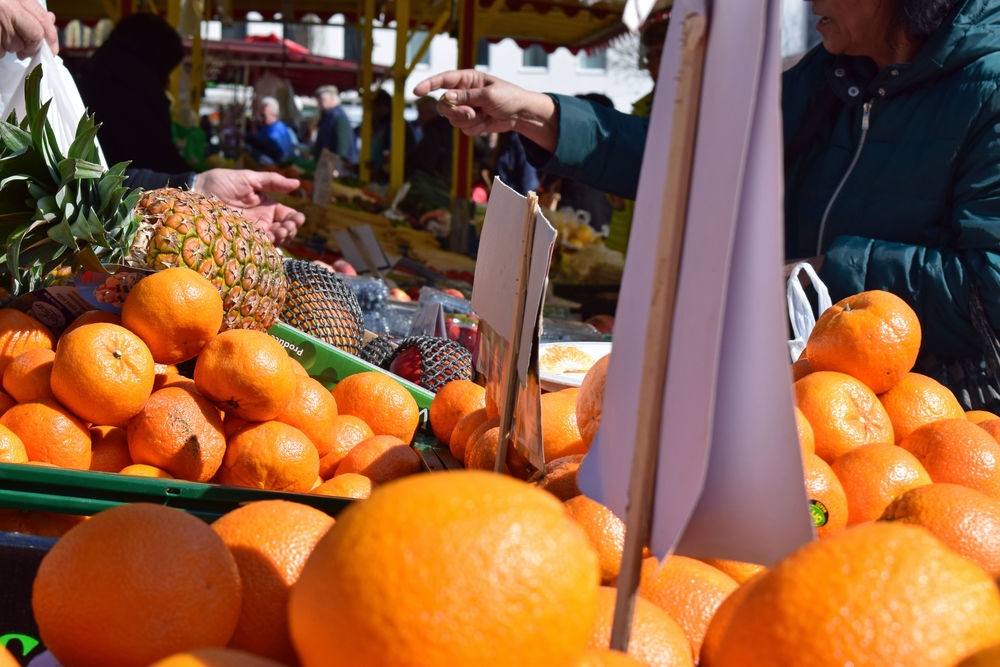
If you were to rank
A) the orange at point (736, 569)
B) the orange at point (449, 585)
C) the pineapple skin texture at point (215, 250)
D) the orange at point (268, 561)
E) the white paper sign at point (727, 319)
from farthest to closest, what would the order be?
the pineapple skin texture at point (215, 250), the orange at point (736, 569), the orange at point (268, 561), the white paper sign at point (727, 319), the orange at point (449, 585)

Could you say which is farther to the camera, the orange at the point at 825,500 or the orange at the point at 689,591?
the orange at the point at 825,500

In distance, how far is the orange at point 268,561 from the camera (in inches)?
38.5

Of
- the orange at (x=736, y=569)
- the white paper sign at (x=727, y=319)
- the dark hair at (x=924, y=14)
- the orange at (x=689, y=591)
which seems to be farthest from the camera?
the dark hair at (x=924, y=14)

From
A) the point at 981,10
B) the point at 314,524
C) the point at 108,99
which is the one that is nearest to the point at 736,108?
the point at 314,524

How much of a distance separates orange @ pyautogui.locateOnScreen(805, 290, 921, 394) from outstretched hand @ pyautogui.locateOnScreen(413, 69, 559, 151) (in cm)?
115

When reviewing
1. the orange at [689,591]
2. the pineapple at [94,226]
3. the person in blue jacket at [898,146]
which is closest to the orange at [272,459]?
the pineapple at [94,226]

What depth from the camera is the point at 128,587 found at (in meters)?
0.90

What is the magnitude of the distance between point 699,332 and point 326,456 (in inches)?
50.8

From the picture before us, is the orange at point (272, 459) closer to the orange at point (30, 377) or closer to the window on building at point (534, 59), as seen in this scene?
the orange at point (30, 377)

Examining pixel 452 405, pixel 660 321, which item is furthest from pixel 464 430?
pixel 660 321

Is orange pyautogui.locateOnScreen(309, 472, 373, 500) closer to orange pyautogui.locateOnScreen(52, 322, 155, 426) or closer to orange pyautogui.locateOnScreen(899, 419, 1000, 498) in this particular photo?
orange pyautogui.locateOnScreen(52, 322, 155, 426)

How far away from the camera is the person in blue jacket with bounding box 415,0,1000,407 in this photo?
2553 millimetres

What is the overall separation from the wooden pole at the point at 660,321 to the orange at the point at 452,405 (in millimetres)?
Result: 1257

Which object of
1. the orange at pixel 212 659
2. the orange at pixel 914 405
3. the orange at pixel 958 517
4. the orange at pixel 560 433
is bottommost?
the orange at pixel 560 433
